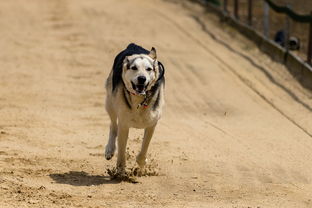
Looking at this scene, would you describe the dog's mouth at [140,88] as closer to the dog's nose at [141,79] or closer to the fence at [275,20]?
the dog's nose at [141,79]

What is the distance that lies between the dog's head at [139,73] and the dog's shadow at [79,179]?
117 cm

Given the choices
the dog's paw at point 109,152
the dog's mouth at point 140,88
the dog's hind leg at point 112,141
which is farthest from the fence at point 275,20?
the dog's mouth at point 140,88

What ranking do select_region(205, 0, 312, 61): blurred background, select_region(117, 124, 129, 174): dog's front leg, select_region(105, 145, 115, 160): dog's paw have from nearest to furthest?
select_region(117, 124, 129, 174): dog's front leg, select_region(105, 145, 115, 160): dog's paw, select_region(205, 0, 312, 61): blurred background

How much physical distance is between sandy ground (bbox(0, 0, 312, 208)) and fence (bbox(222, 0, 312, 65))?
634mm

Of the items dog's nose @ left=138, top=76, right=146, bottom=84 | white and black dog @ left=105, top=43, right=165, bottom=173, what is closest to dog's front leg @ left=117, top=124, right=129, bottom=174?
white and black dog @ left=105, top=43, right=165, bottom=173

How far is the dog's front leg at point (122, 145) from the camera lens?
8617 millimetres

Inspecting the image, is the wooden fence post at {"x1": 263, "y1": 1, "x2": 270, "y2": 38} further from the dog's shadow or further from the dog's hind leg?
the dog's shadow

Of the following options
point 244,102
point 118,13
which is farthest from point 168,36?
point 244,102

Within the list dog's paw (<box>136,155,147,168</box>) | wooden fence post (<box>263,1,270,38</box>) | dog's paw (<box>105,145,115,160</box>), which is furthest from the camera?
wooden fence post (<box>263,1,270,38</box>)

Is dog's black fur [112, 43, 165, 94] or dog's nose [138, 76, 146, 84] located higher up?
dog's nose [138, 76, 146, 84]

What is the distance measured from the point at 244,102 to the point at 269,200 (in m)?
5.83

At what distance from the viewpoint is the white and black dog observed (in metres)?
8.09

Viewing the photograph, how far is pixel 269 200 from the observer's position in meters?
7.86

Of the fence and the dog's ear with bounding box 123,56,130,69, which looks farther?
the fence
